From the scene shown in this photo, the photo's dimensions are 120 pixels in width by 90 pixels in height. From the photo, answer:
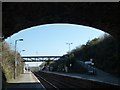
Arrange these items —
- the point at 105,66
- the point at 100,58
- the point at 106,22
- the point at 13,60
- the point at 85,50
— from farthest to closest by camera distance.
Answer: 1. the point at 85,50
2. the point at 100,58
3. the point at 105,66
4. the point at 13,60
5. the point at 106,22

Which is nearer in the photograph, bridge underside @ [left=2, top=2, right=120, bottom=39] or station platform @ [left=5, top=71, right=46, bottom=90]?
bridge underside @ [left=2, top=2, right=120, bottom=39]

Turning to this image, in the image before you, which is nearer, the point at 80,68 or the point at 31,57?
the point at 80,68

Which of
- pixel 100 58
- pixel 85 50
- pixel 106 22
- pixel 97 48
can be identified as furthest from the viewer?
pixel 85 50

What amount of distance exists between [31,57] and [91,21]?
128m

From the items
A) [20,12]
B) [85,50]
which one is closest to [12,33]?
[20,12]

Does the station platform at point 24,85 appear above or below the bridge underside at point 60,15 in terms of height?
below

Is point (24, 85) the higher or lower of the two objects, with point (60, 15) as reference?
lower

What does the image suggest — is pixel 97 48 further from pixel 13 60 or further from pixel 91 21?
pixel 91 21

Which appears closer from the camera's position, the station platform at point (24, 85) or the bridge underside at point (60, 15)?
the bridge underside at point (60, 15)

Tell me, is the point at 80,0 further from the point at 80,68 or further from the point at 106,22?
the point at 80,68

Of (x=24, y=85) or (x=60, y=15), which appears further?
(x=24, y=85)

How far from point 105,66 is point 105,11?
55.7m

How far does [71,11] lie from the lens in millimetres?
21125

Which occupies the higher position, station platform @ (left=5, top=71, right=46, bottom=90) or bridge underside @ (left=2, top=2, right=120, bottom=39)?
bridge underside @ (left=2, top=2, right=120, bottom=39)
